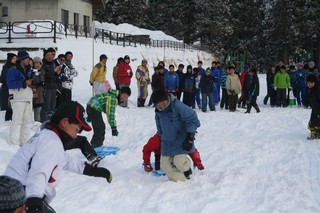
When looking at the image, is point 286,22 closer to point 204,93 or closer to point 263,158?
point 204,93

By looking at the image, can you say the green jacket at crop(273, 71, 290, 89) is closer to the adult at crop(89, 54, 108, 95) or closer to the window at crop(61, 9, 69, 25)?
the adult at crop(89, 54, 108, 95)

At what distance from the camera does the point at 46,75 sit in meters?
9.92

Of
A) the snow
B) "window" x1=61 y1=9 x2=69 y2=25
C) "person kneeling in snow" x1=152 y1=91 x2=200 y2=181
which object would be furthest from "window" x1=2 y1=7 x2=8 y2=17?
"person kneeling in snow" x1=152 y1=91 x2=200 y2=181

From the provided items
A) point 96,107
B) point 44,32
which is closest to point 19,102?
point 96,107

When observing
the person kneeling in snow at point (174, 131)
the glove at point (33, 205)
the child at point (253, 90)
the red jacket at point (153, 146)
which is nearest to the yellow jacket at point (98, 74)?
the child at point (253, 90)

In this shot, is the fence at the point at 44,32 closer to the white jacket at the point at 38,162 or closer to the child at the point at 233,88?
the child at the point at 233,88

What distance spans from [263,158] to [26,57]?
17.2 feet

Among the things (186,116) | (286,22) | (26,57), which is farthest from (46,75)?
(286,22)

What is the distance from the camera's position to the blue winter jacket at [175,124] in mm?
5926

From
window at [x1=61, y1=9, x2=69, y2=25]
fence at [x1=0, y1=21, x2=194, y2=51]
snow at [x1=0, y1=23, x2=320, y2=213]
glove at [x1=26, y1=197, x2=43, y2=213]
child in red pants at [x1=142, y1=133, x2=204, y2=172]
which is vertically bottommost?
snow at [x1=0, y1=23, x2=320, y2=213]

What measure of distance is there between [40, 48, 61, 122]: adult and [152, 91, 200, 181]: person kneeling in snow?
4.63 meters

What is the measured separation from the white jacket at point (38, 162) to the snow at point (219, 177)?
2110 millimetres

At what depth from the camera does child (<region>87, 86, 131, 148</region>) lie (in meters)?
7.32

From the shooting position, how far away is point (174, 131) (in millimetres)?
6098
